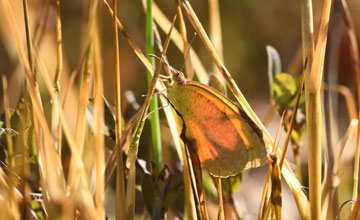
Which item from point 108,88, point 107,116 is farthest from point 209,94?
point 108,88

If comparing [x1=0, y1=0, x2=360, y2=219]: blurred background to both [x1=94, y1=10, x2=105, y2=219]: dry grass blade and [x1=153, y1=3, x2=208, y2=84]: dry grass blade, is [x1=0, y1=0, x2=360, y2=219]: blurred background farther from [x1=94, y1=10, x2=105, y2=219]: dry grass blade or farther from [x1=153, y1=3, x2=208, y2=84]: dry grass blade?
[x1=94, y1=10, x2=105, y2=219]: dry grass blade

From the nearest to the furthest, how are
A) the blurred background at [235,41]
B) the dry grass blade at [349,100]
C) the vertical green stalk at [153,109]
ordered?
1. the vertical green stalk at [153,109]
2. the dry grass blade at [349,100]
3. the blurred background at [235,41]

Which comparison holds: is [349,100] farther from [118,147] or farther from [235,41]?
[235,41]

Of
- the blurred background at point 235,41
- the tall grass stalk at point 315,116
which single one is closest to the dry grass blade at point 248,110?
the tall grass stalk at point 315,116

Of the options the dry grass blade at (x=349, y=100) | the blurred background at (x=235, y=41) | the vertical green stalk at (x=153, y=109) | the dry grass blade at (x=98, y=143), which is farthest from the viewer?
the blurred background at (x=235, y=41)

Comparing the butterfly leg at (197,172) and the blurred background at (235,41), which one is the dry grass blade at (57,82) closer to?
the butterfly leg at (197,172)

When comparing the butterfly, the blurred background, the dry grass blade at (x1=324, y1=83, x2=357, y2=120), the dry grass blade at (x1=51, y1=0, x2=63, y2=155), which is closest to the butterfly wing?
the butterfly

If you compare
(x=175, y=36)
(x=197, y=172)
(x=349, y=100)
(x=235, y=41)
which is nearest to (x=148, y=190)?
(x=197, y=172)

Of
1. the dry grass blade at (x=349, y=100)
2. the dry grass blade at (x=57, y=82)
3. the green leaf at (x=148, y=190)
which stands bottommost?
the green leaf at (x=148, y=190)

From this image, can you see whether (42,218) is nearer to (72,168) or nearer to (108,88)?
(72,168)
